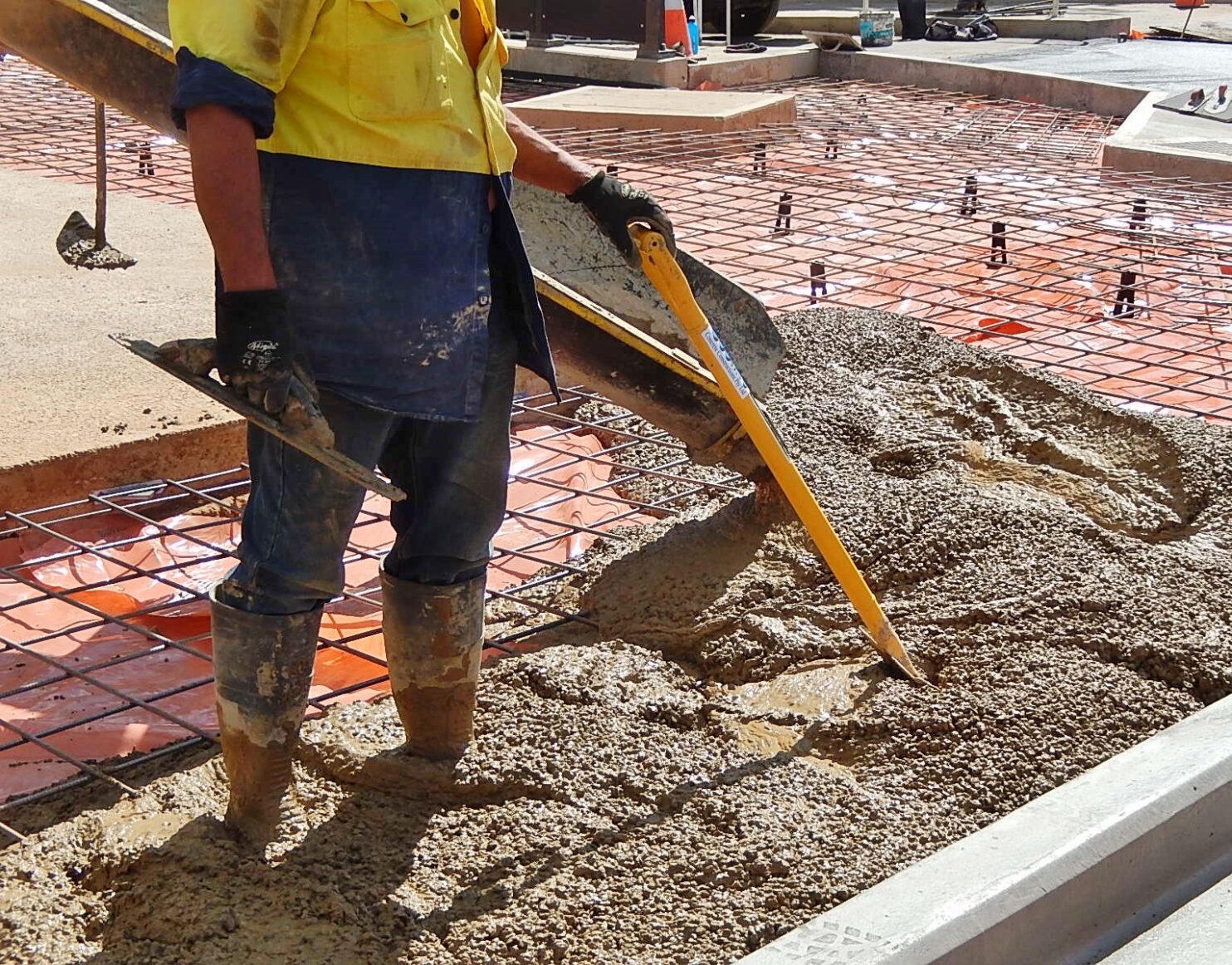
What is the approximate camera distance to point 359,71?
1.94 metres

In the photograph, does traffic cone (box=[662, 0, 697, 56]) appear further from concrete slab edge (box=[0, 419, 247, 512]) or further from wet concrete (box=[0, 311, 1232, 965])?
wet concrete (box=[0, 311, 1232, 965])

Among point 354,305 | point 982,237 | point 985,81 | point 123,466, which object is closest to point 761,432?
point 354,305

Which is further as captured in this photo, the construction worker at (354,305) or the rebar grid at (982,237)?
the rebar grid at (982,237)

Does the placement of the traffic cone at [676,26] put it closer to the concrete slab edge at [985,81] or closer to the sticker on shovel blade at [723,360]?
the concrete slab edge at [985,81]

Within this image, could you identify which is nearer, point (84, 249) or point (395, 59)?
point (395, 59)

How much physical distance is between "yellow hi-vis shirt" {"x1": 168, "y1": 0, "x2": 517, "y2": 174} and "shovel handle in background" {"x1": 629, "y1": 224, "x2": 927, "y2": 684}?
0.58 meters

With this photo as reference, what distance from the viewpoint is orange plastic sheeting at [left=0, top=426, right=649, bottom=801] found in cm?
283

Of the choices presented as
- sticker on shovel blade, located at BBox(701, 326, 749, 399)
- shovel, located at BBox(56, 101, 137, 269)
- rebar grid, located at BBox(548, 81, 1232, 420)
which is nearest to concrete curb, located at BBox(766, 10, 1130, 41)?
rebar grid, located at BBox(548, 81, 1232, 420)

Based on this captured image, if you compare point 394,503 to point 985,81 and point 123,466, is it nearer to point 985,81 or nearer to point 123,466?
point 123,466

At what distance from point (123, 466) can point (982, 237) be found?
12.0 ft

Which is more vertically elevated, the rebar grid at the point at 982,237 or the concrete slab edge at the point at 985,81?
the concrete slab edge at the point at 985,81

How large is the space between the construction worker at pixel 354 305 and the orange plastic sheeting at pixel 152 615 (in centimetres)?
60

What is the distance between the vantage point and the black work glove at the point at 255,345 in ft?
6.11

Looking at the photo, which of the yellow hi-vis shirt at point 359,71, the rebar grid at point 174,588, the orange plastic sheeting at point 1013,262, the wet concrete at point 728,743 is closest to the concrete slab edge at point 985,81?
the orange plastic sheeting at point 1013,262
